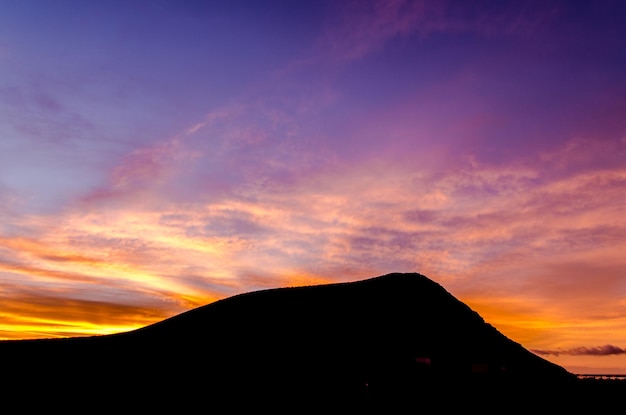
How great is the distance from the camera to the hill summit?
1731 cm

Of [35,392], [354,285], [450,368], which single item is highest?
[354,285]

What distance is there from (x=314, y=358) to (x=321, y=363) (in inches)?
15.6

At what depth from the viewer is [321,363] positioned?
723 inches

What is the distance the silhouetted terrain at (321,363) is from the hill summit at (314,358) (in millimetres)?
41

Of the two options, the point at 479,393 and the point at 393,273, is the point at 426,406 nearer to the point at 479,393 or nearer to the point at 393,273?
the point at 479,393

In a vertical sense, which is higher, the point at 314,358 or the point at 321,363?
the point at 314,358

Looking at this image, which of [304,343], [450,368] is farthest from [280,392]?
[450,368]

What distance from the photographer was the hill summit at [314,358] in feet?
56.8

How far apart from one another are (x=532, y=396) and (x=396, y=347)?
461cm

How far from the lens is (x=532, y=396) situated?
17719mm

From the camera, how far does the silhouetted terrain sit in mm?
17266

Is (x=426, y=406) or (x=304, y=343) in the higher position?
(x=304, y=343)

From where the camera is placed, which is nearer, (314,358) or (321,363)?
(321,363)

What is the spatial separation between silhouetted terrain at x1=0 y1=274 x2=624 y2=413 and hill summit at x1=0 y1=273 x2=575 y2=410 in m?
0.04
